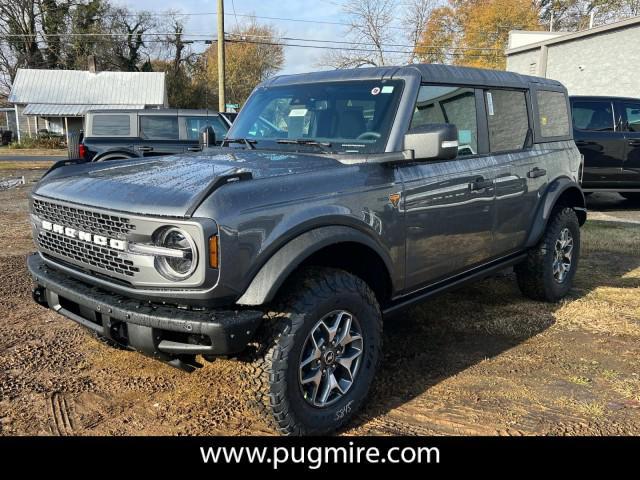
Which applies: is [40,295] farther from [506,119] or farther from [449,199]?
[506,119]

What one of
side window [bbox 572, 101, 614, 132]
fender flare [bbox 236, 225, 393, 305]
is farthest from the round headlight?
side window [bbox 572, 101, 614, 132]

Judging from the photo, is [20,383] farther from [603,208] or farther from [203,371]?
[603,208]

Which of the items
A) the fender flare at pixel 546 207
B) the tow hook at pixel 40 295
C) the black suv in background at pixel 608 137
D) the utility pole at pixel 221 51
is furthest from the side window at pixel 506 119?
the utility pole at pixel 221 51

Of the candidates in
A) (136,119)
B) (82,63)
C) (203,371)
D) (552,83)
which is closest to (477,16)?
(82,63)

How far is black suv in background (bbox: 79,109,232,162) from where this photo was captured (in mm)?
10906

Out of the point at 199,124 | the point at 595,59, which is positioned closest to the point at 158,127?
the point at 199,124

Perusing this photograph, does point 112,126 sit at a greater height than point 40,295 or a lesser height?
greater

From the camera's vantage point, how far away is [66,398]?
10.6 ft

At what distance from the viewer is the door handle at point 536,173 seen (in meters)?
4.41

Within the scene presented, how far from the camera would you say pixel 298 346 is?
2.60 metres

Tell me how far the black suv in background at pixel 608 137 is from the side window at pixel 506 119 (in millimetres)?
5929

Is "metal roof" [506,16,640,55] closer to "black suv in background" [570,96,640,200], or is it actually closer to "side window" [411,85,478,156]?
"black suv in background" [570,96,640,200]

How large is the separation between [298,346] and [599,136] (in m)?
9.02

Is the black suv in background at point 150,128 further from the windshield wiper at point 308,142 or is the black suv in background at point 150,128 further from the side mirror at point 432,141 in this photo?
the side mirror at point 432,141
